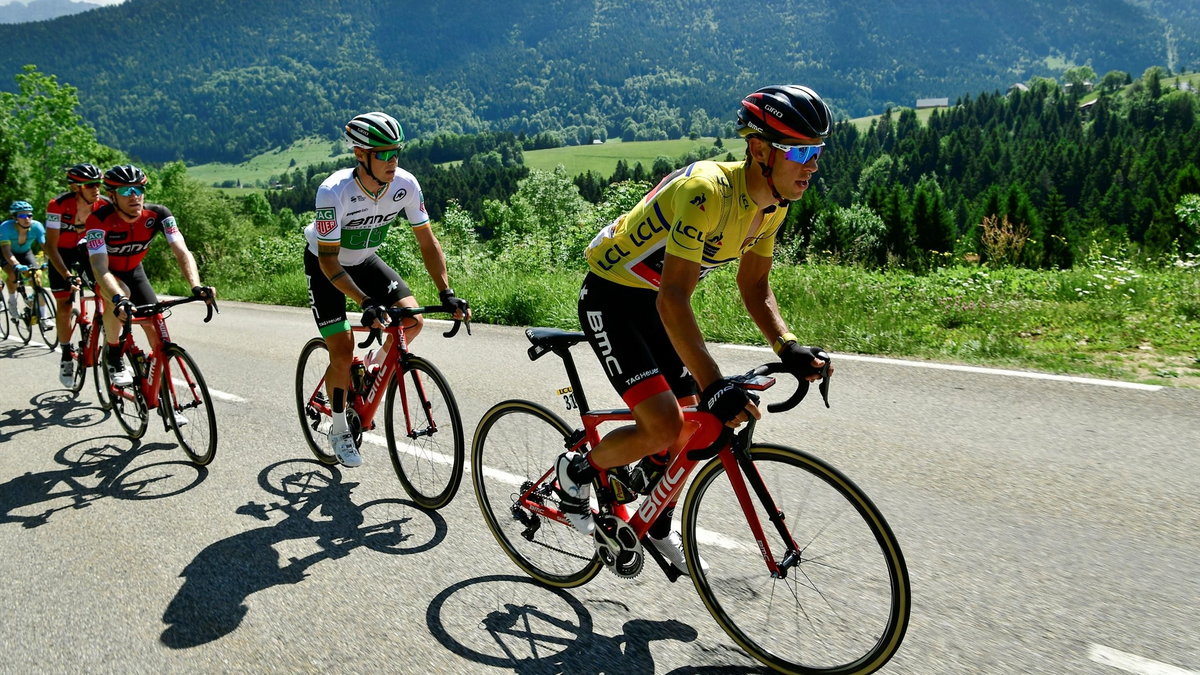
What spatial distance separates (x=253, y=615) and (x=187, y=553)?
0.98 metres

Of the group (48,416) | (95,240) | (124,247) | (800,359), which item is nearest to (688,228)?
(800,359)

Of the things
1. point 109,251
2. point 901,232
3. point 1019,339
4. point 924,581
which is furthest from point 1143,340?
point 901,232

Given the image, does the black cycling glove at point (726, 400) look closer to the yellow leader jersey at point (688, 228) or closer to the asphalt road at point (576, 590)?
the yellow leader jersey at point (688, 228)

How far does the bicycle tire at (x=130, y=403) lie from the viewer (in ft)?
20.9

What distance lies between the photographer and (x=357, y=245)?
5172 mm

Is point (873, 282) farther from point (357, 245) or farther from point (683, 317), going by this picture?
point (683, 317)

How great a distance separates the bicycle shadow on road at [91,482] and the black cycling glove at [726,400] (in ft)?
14.0

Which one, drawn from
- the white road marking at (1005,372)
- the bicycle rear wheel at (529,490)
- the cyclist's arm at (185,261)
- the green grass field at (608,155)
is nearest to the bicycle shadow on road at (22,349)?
the cyclist's arm at (185,261)

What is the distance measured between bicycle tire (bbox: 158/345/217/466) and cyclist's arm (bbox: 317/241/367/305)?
1.78m

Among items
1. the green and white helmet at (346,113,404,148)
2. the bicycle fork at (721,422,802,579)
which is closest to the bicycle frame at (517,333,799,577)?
the bicycle fork at (721,422,802,579)

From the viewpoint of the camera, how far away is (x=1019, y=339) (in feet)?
24.8

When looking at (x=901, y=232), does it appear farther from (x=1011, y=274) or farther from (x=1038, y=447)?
(x=1038, y=447)

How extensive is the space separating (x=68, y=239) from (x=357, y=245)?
208 inches

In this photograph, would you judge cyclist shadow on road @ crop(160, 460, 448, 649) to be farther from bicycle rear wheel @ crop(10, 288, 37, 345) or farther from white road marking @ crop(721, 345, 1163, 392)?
bicycle rear wheel @ crop(10, 288, 37, 345)
